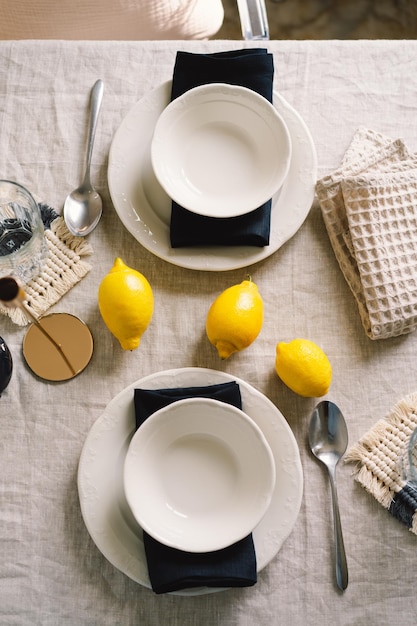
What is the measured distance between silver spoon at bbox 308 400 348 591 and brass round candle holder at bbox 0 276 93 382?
331mm

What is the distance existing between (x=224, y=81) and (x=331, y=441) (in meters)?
0.55

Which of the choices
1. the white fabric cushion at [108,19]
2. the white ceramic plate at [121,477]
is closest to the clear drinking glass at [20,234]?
the white ceramic plate at [121,477]

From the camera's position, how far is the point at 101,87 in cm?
95

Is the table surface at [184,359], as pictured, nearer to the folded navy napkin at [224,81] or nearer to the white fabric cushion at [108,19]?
the folded navy napkin at [224,81]

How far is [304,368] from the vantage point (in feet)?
2.65

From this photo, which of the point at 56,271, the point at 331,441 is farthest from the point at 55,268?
the point at 331,441

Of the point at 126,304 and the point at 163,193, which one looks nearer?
the point at 126,304

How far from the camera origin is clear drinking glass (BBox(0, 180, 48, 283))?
0.85 m

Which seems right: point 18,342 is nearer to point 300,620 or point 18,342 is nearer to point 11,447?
point 11,447

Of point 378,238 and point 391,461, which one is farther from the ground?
point 378,238

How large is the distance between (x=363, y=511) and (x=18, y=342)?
1.76 ft

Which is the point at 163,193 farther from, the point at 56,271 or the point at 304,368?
the point at 304,368

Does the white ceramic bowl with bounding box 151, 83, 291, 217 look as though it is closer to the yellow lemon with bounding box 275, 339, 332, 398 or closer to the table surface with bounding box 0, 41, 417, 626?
the table surface with bounding box 0, 41, 417, 626

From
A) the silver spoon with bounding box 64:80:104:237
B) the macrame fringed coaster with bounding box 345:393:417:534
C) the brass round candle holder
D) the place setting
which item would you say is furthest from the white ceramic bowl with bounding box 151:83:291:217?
the macrame fringed coaster with bounding box 345:393:417:534
